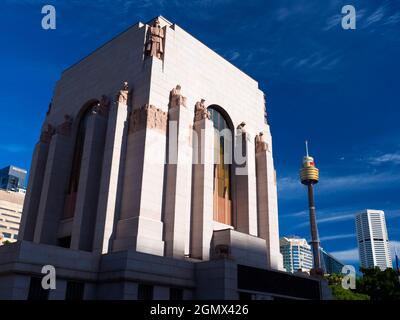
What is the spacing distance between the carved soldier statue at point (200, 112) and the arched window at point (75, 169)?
11.5 m

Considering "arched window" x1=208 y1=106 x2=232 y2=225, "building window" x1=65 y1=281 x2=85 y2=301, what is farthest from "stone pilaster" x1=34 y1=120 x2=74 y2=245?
"arched window" x1=208 y1=106 x2=232 y2=225

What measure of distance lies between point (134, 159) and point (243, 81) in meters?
21.0

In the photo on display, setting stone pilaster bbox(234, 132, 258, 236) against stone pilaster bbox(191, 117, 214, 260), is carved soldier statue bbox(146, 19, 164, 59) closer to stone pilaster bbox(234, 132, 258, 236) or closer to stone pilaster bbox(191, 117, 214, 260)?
stone pilaster bbox(191, 117, 214, 260)

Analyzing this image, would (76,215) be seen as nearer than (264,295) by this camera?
No

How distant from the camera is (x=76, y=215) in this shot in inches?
1442

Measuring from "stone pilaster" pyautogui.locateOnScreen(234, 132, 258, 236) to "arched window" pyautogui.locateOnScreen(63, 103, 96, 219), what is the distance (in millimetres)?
16258

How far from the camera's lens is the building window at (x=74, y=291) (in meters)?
28.1

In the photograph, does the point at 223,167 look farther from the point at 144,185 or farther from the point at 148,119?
the point at 144,185

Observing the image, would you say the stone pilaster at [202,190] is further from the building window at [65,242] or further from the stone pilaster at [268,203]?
the building window at [65,242]

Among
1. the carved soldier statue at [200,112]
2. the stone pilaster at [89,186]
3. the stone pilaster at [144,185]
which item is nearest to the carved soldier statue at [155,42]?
the carved soldier statue at [200,112]

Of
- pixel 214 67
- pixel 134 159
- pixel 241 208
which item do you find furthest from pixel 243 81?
pixel 134 159
